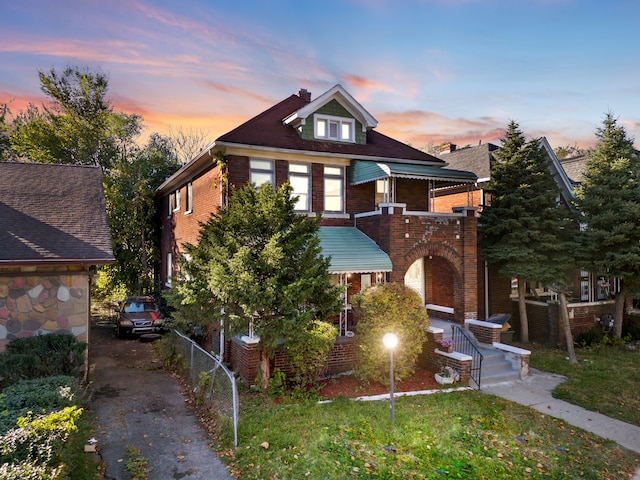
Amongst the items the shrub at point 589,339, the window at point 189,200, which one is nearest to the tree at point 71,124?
the window at point 189,200

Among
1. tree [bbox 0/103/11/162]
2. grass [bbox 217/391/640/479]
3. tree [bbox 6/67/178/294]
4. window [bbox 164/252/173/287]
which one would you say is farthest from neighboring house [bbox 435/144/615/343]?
tree [bbox 0/103/11/162]

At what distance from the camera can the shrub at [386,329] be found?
10.6 metres

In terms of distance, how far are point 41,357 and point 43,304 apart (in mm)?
1459

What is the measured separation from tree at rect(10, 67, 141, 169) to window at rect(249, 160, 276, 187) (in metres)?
20.1

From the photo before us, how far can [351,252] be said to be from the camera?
43.4 ft

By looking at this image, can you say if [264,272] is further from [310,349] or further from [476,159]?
[476,159]

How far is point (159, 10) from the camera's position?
36.5 feet

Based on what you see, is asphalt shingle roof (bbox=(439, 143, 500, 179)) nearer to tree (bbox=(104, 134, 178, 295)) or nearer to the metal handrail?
the metal handrail

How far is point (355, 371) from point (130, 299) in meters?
11.6

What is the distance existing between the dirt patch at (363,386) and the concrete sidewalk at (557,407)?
5.12ft

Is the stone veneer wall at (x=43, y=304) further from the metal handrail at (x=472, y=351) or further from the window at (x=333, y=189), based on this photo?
the metal handrail at (x=472, y=351)

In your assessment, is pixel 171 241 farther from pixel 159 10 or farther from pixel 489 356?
pixel 489 356

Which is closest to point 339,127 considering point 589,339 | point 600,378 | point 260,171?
point 260,171

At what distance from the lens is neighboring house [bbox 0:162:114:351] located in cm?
917
